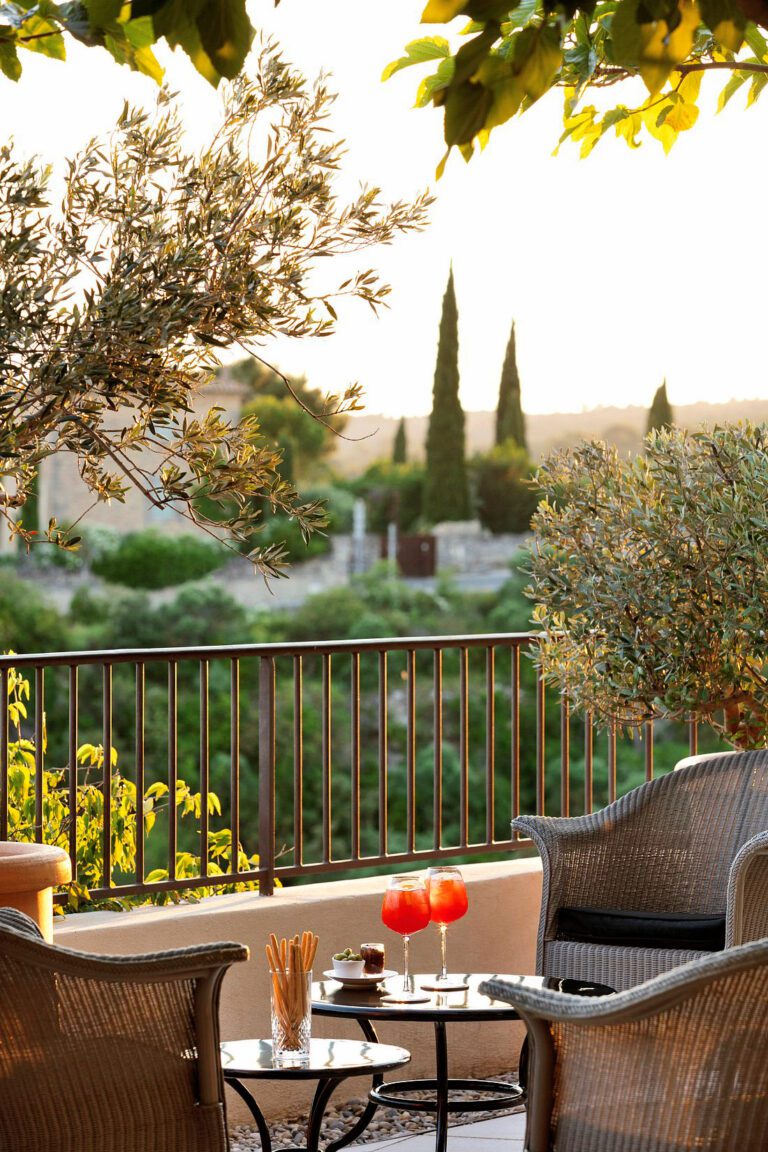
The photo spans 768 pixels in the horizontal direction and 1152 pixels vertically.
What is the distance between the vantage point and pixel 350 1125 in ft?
14.4

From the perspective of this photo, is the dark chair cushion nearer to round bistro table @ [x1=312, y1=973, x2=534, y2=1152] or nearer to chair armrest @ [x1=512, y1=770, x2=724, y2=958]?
chair armrest @ [x1=512, y1=770, x2=724, y2=958]

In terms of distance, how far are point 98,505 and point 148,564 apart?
2.78 m

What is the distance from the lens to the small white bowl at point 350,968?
3.36 meters

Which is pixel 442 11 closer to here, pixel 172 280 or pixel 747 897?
pixel 172 280

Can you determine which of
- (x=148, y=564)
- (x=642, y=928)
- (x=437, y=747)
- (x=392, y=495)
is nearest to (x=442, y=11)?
(x=642, y=928)

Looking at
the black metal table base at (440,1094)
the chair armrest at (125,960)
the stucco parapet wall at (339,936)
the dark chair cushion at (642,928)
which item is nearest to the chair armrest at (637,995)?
the chair armrest at (125,960)

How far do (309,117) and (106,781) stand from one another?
2024 millimetres

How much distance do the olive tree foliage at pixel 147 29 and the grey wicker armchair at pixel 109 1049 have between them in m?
1.34

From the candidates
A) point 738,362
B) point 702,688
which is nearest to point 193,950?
point 702,688

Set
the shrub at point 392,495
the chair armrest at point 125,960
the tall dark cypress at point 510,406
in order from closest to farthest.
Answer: the chair armrest at point 125,960, the tall dark cypress at point 510,406, the shrub at point 392,495

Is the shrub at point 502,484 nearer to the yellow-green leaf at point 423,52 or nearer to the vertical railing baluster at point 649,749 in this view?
the vertical railing baluster at point 649,749

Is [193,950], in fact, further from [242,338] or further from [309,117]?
[309,117]

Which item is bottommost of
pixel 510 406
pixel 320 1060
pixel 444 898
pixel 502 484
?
pixel 320 1060

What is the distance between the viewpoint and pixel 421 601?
29922 mm
